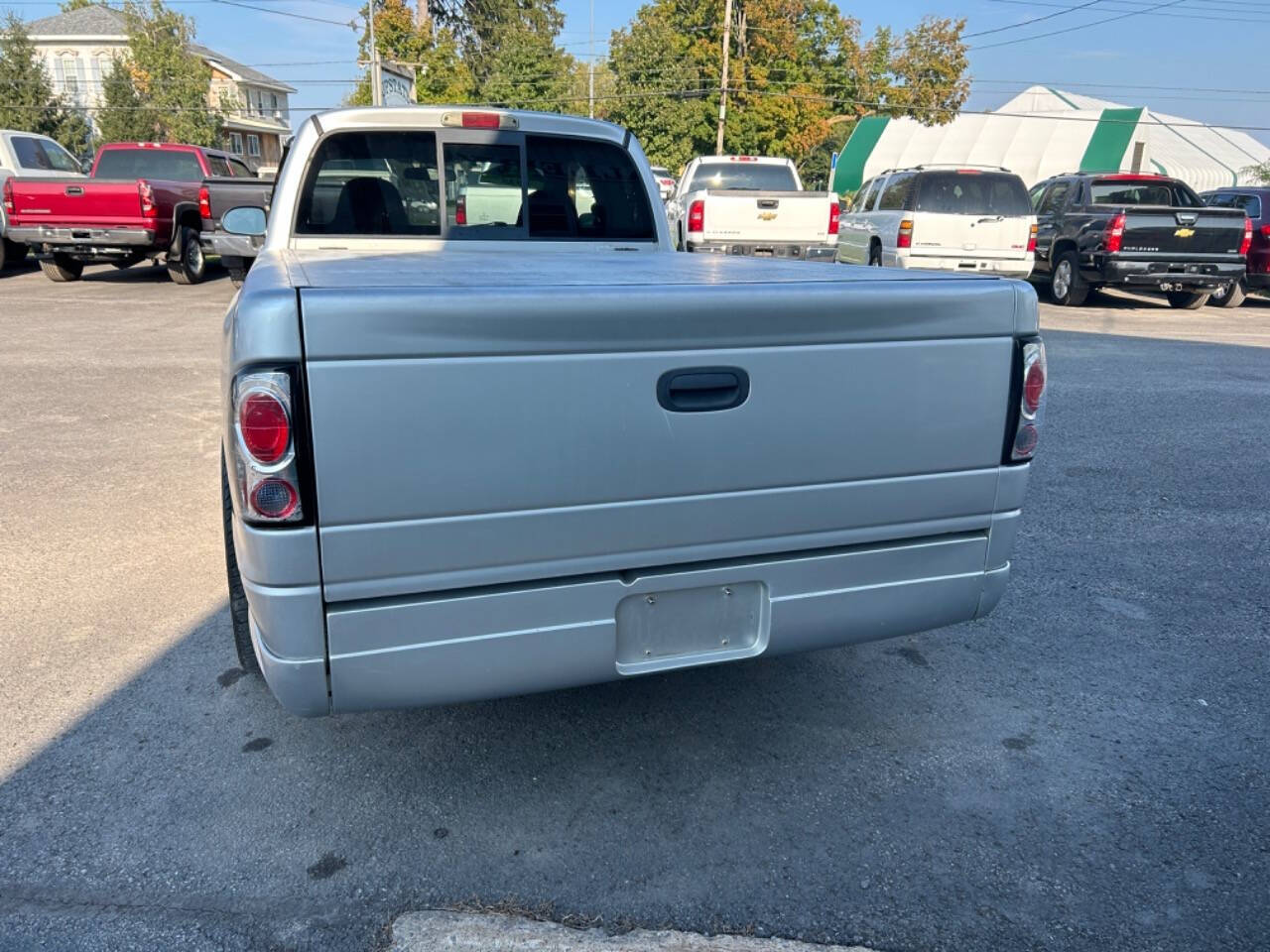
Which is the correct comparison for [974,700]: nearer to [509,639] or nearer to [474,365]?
[509,639]

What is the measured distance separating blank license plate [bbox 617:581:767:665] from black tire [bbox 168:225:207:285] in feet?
48.6

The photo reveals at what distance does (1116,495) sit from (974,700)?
2916 mm

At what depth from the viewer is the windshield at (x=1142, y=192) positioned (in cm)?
1507

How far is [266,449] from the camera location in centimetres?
222

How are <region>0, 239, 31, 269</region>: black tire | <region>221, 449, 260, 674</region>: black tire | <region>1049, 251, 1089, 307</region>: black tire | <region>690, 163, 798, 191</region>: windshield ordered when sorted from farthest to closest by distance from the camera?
<region>690, 163, 798, 191</region>: windshield < <region>0, 239, 31, 269</region>: black tire < <region>1049, 251, 1089, 307</region>: black tire < <region>221, 449, 260, 674</region>: black tire

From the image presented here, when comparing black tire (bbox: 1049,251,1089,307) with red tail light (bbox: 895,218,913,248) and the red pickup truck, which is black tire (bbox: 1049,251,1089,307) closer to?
red tail light (bbox: 895,218,913,248)

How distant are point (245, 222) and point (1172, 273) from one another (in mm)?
13294

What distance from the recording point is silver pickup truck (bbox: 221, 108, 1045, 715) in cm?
224

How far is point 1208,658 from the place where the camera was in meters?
3.91

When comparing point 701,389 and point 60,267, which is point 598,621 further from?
point 60,267

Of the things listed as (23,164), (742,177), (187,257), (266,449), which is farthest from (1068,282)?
(23,164)

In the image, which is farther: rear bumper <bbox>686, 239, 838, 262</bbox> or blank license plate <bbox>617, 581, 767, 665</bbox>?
rear bumper <bbox>686, 239, 838, 262</bbox>

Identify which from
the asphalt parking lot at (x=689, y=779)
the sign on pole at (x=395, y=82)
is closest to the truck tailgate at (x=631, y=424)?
the asphalt parking lot at (x=689, y=779)

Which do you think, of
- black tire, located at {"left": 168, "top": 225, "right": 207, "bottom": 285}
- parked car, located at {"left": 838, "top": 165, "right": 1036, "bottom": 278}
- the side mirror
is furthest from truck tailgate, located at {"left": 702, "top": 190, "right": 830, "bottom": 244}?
the side mirror
